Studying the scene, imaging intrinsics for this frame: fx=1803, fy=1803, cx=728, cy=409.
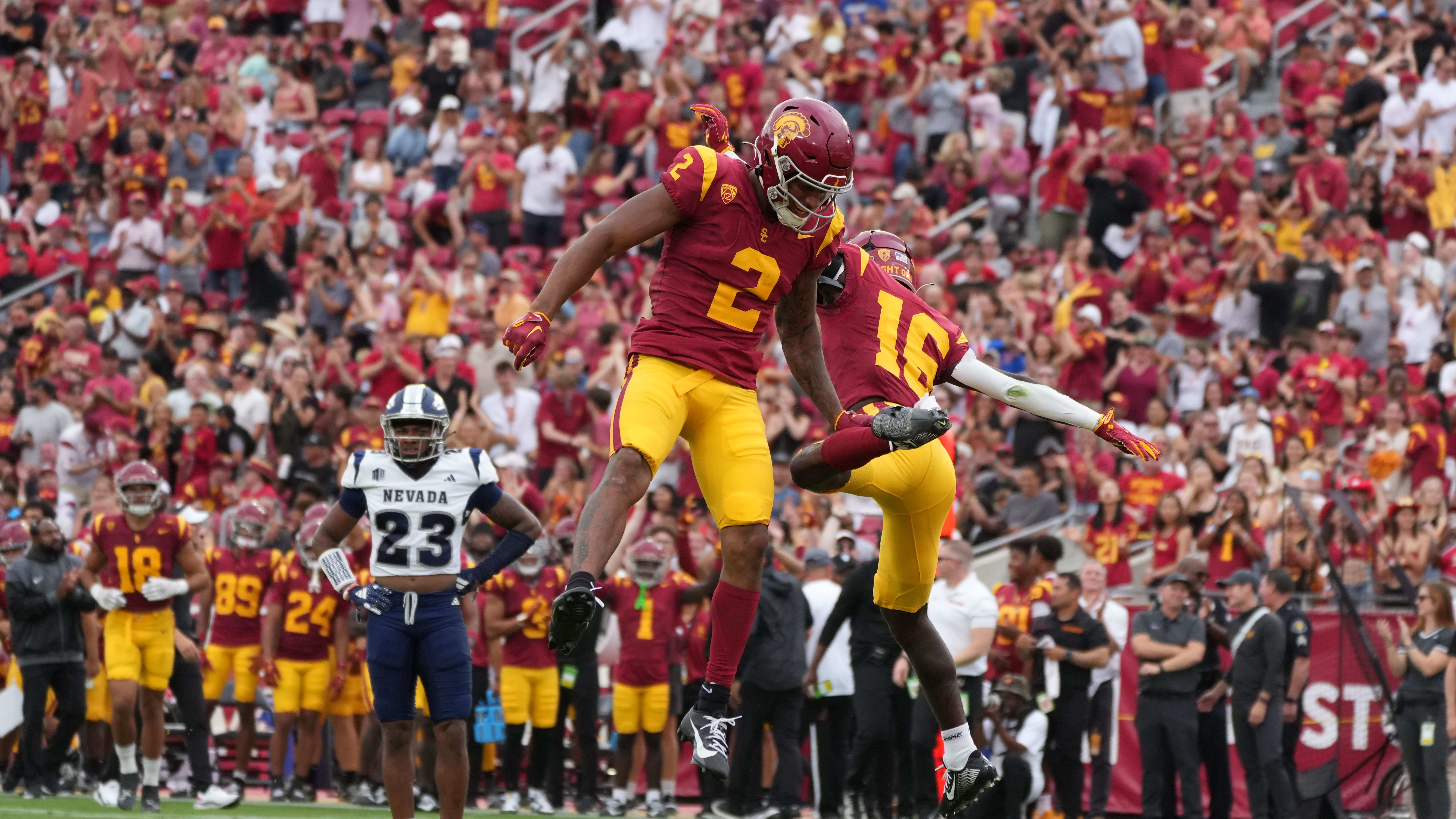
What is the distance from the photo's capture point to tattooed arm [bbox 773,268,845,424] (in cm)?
717

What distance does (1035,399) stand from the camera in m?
7.32

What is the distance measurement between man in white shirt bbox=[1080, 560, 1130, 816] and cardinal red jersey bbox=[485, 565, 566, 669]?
12.3 ft

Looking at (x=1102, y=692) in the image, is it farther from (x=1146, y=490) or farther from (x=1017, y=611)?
(x=1146, y=490)

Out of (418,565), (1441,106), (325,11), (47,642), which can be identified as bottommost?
(47,642)

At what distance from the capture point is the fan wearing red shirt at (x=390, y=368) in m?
16.8

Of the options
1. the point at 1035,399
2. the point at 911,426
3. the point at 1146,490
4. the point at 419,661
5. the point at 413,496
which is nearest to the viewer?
the point at 911,426

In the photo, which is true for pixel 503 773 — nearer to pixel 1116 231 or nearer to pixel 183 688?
pixel 183 688

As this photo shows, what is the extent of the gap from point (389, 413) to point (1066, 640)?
5.26 metres

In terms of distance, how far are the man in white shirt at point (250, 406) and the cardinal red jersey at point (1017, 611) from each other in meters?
7.42

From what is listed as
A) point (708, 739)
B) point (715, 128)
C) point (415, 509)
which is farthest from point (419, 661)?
point (715, 128)

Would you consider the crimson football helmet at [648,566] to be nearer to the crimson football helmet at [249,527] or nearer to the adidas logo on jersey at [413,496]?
the crimson football helmet at [249,527]

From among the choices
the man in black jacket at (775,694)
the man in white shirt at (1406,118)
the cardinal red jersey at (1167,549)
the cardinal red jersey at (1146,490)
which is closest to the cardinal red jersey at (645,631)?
the man in black jacket at (775,694)

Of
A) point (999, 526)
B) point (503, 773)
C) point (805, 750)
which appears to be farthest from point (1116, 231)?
point (503, 773)

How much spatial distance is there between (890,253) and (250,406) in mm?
10138
